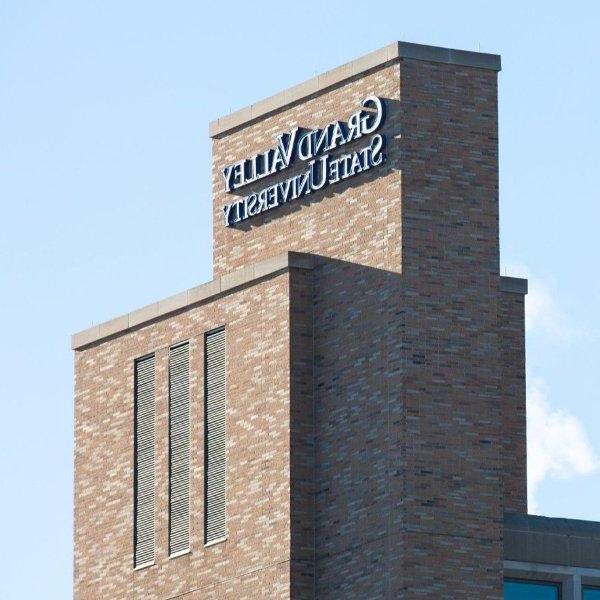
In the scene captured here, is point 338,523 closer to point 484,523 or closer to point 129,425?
point 484,523

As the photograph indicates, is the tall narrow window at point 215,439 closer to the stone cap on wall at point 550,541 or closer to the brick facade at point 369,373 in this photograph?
the brick facade at point 369,373

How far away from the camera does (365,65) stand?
3836 inches

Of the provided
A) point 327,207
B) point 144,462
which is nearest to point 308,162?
point 327,207

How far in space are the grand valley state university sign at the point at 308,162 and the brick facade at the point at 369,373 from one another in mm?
383

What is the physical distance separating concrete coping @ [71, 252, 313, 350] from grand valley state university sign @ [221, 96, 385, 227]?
7.72 ft

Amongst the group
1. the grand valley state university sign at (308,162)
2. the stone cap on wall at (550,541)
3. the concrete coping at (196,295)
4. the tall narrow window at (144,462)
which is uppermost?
the grand valley state university sign at (308,162)

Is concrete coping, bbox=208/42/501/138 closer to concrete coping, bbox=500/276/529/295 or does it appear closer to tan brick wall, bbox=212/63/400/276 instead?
tan brick wall, bbox=212/63/400/276

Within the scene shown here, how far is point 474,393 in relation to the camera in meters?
94.0

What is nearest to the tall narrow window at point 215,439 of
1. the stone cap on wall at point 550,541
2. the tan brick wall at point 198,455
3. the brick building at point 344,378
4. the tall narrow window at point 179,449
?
the brick building at point 344,378

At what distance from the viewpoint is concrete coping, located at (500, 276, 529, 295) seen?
104938mm

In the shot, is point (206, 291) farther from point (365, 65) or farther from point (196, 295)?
point (365, 65)

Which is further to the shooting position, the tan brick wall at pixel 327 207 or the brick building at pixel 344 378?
the tan brick wall at pixel 327 207

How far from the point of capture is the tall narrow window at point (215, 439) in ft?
323

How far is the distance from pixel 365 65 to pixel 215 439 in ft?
40.6
